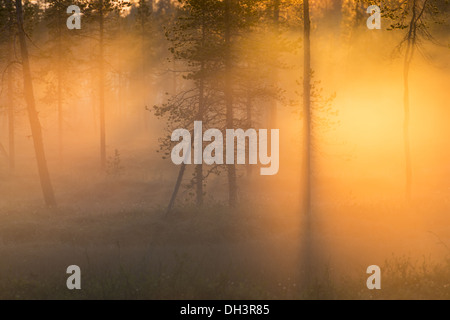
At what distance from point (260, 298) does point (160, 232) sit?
20.9 ft

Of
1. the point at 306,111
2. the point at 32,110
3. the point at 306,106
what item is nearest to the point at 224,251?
the point at 306,111

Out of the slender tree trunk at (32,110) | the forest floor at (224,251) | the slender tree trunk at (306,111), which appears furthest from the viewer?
the slender tree trunk at (32,110)

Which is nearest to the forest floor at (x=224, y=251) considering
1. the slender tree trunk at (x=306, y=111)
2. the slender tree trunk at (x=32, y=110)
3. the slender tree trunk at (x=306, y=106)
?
the slender tree trunk at (x=306, y=111)

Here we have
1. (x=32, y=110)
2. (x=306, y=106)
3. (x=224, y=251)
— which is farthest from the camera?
(x=32, y=110)

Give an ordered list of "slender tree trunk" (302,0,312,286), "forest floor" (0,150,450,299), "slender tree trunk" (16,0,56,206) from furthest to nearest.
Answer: "slender tree trunk" (16,0,56,206)
"slender tree trunk" (302,0,312,286)
"forest floor" (0,150,450,299)

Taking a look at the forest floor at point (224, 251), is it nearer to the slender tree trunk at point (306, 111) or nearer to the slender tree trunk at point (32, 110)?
the slender tree trunk at point (306, 111)

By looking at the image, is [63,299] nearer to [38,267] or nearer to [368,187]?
[38,267]

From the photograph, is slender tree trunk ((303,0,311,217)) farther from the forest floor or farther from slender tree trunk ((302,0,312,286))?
the forest floor

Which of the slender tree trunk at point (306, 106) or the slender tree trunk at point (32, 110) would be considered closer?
the slender tree trunk at point (306, 106)

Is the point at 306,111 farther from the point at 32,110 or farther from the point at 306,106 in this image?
the point at 32,110

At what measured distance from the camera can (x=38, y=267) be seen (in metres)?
12.3

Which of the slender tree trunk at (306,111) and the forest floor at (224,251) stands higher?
the slender tree trunk at (306,111)

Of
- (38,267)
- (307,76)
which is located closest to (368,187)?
(307,76)

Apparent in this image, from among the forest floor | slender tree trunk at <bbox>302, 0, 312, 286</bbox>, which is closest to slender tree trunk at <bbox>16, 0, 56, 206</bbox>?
the forest floor
